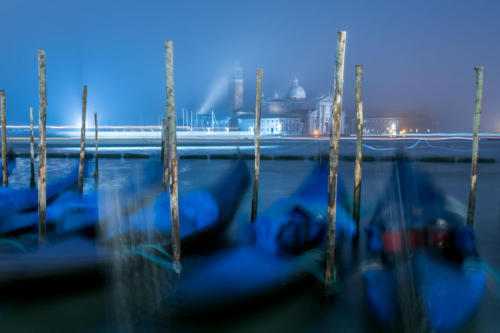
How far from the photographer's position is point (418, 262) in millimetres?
3523

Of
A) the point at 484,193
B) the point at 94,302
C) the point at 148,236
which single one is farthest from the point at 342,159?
the point at 94,302

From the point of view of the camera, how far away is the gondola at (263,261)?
3.19 m

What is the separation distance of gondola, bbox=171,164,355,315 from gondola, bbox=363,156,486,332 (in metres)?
0.58

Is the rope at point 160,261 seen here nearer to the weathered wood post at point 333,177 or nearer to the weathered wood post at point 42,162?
the weathered wood post at point 42,162

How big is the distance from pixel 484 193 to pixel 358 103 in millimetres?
6245

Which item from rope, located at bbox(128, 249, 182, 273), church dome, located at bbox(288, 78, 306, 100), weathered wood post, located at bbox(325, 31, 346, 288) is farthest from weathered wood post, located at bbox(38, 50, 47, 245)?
church dome, located at bbox(288, 78, 306, 100)

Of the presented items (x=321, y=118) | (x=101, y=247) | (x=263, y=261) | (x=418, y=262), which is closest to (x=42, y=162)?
(x=101, y=247)

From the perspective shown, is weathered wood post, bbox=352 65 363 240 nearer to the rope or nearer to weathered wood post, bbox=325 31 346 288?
weathered wood post, bbox=325 31 346 288

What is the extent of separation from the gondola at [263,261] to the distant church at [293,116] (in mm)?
58629

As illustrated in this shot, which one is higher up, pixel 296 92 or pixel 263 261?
pixel 296 92

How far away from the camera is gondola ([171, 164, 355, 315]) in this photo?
319 centimetres

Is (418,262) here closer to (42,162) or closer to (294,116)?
(42,162)

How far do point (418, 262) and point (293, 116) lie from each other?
6535 cm

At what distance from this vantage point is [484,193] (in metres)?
9.30
